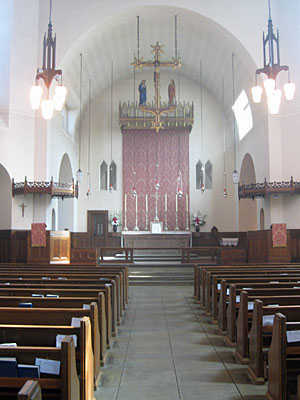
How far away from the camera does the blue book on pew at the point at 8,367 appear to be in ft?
7.94

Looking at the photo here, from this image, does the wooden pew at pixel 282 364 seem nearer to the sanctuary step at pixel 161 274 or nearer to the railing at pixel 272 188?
the sanctuary step at pixel 161 274

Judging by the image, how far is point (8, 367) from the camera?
2428 millimetres

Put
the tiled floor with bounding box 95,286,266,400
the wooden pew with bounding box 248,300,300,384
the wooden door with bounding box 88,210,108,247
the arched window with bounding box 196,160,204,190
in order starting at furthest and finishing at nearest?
1. the arched window with bounding box 196,160,204,190
2. the wooden door with bounding box 88,210,108,247
3. the wooden pew with bounding box 248,300,300,384
4. the tiled floor with bounding box 95,286,266,400

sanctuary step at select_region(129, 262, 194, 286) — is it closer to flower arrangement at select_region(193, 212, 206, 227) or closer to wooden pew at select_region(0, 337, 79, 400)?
flower arrangement at select_region(193, 212, 206, 227)

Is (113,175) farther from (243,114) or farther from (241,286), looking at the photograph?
(241,286)

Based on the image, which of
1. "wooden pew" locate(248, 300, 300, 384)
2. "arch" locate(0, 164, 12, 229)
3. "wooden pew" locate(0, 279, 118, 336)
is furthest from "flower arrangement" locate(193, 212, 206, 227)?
"wooden pew" locate(248, 300, 300, 384)

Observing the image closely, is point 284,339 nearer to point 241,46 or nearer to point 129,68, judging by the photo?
point 241,46

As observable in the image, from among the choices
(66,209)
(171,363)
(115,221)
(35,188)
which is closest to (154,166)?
(115,221)

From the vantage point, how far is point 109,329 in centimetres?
514

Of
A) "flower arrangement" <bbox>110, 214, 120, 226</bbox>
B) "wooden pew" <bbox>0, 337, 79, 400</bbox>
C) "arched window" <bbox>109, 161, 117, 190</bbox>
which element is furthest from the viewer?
"arched window" <bbox>109, 161, 117, 190</bbox>

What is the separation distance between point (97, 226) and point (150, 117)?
6121mm

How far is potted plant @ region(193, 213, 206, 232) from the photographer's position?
65.1 ft

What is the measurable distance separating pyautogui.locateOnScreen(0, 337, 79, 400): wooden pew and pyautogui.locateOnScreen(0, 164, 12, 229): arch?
11474mm

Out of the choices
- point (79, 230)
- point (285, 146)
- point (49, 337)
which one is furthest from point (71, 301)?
point (79, 230)
